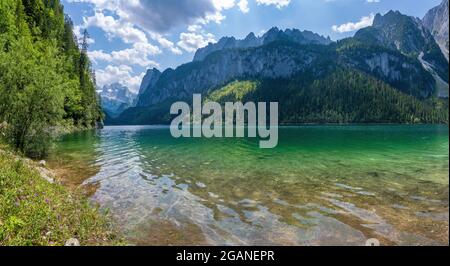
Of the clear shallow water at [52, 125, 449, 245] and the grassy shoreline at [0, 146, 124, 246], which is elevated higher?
the grassy shoreline at [0, 146, 124, 246]

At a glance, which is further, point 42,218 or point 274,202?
point 274,202

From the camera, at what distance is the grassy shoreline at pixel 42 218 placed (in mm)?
10414

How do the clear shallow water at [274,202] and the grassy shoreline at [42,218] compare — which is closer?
the grassy shoreline at [42,218]

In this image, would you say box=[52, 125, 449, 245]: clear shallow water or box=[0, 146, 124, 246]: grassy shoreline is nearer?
box=[0, 146, 124, 246]: grassy shoreline

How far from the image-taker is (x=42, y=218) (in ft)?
38.3

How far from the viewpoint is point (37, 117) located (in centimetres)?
2953

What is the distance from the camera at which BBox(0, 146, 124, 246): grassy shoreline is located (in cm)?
1041

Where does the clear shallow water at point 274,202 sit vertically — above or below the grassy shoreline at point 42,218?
below

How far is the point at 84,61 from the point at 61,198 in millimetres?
114094

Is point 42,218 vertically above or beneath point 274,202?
above
